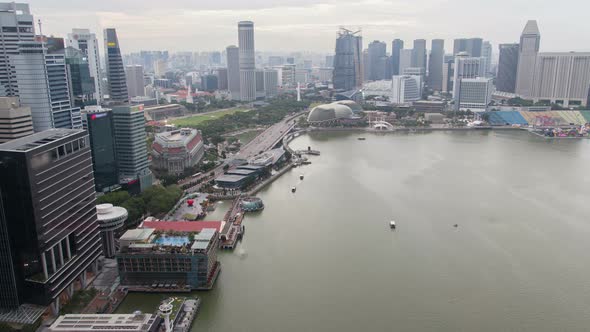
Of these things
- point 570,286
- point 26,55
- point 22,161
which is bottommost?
point 570,286

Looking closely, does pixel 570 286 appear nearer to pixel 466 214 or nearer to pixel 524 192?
pixel 466 214

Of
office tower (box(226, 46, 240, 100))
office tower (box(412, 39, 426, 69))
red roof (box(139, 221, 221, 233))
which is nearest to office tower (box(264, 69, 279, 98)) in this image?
office tower (box(226, 46, 240, 100))

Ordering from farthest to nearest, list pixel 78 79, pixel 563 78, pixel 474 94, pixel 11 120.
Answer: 1. pixel 563 78
2. pixel 474 94
3. pixel 78 79
4. pixel 11 120

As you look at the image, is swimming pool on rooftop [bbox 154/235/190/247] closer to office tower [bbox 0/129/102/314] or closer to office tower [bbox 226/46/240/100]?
office tower [bbox 0/129/102/314]

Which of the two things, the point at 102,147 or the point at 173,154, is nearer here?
the point at 102,147

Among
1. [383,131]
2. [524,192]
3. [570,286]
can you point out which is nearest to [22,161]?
[570,286]

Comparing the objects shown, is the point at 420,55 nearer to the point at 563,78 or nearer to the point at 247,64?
the point at 563,78

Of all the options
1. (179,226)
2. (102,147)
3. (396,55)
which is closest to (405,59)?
(396,55)

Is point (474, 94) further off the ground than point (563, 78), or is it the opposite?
point (563, 78)
